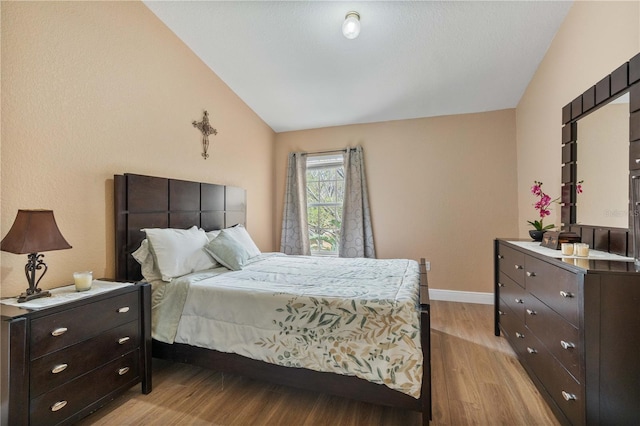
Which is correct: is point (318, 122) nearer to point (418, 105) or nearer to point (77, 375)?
point (418, 105)

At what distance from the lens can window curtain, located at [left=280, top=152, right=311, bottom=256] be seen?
4.26 m

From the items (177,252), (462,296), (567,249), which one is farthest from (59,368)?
(462,296)

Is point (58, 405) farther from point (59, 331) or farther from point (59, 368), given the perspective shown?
point (59, 331)

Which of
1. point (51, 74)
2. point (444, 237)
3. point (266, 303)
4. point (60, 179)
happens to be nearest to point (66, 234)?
point (60, 179)

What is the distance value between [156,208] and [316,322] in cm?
172

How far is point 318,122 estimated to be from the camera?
13.4 feet

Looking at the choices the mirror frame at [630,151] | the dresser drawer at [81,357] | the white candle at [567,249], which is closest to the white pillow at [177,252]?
the dresser drawer at [81,357]

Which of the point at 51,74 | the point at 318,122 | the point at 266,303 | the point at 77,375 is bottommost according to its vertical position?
the point at 77,375

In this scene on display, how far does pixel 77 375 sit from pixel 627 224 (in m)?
3.12

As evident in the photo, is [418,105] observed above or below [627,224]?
above

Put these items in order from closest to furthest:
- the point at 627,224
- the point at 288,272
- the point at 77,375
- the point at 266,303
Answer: the point at 77,375, the point at 627,224, the point at 266,303, the point at 288,272

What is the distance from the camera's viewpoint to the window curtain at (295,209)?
4262mm

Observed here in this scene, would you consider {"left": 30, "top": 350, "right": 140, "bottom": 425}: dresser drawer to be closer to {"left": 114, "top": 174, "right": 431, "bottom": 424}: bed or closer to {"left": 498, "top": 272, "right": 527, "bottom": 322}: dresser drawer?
{"left": 114, "top": 174, "right": 431, "bottom": 424}: bed

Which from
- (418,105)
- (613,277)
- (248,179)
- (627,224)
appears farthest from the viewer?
(248,179)
